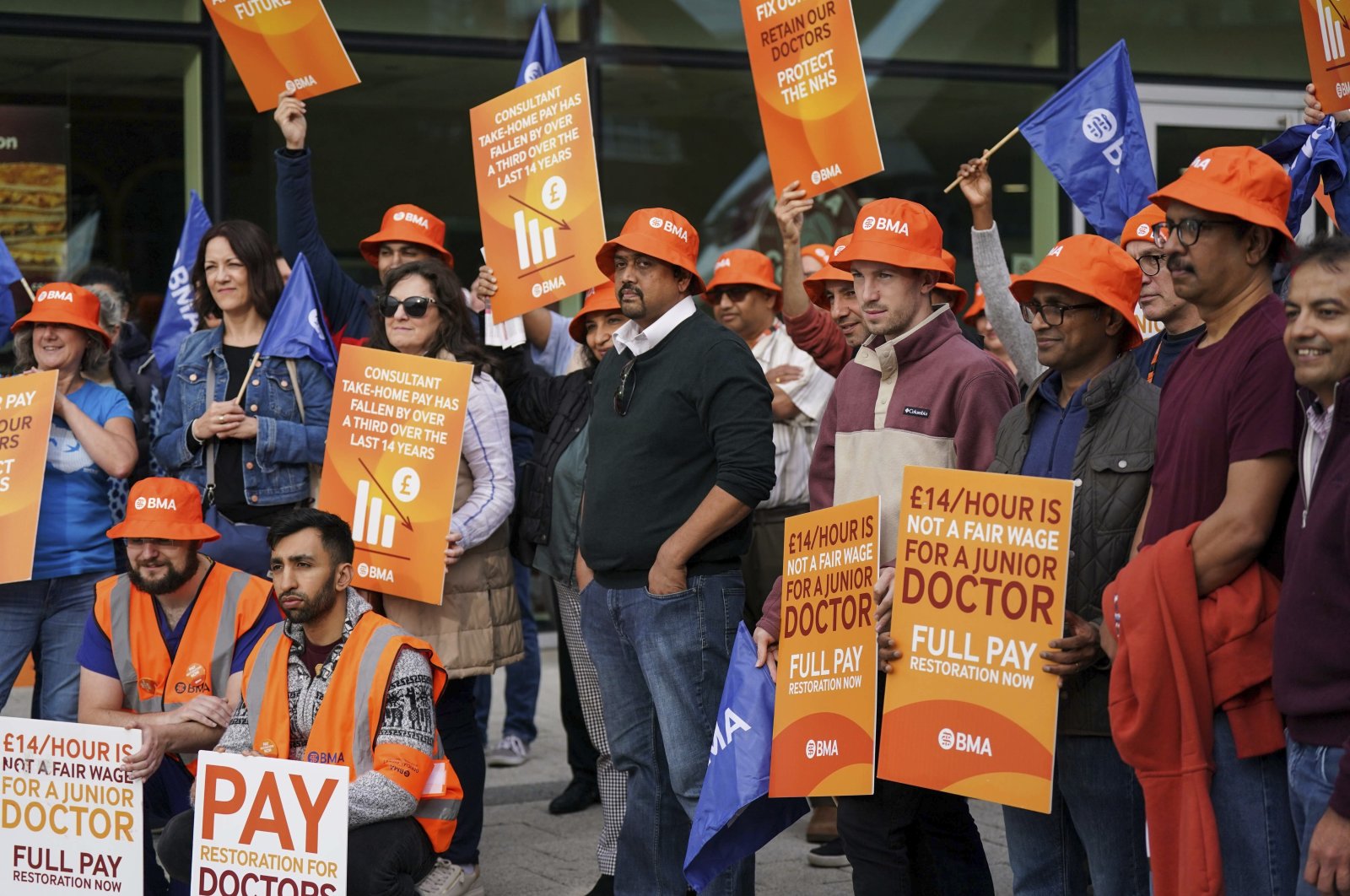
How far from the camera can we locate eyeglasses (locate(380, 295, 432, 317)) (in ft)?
18.3

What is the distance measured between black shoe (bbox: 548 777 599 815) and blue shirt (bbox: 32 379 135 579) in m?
2.02

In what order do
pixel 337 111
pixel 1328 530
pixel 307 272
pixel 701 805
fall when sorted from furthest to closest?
pixel 337 111
pixel 307 272
pixel 701 805
pixel 1328 530

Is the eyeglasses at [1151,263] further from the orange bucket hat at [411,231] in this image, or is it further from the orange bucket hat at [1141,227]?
the orange bucket hat at [411,231]

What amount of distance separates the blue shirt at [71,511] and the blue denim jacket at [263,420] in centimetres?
26

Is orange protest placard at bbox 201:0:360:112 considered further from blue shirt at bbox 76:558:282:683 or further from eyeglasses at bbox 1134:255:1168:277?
eyeglasses at bbox 1134:255:1168:277

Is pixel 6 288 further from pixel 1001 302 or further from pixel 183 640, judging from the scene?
pixel 1001 302

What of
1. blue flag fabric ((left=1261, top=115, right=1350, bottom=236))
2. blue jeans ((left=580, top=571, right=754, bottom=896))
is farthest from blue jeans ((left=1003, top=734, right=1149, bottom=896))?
blue flag fabric ((left=1261, top=115, right=1350, bottom=236))

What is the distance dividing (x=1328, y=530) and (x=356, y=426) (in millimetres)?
3391

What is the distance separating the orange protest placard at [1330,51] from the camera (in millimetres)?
5305

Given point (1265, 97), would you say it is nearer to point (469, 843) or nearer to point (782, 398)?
point (782, 398)

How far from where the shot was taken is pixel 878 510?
3.98 m

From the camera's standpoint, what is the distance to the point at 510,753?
747cm

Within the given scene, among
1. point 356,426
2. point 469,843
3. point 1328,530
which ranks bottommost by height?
point 469,843

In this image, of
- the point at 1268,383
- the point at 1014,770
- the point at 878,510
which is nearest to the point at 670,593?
the point at 878,510
